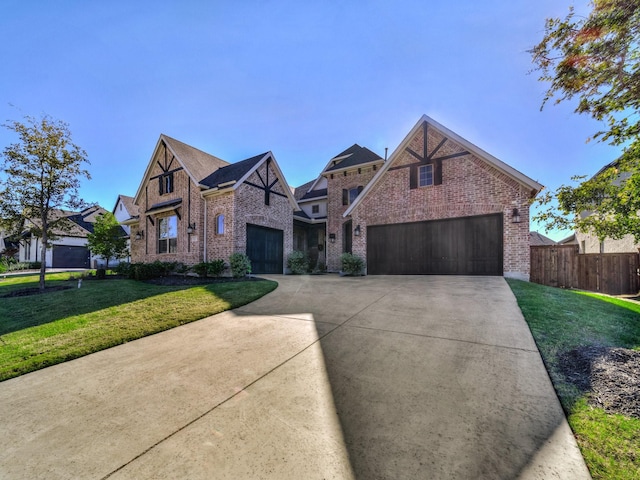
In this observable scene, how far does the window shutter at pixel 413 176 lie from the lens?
11.5 meters

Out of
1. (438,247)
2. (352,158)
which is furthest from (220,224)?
(438,247)

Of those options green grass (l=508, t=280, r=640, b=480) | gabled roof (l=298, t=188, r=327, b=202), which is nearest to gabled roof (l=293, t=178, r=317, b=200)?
gabled roof (l=298, t=188, r=327, b=202)

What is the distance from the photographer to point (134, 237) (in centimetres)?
1723

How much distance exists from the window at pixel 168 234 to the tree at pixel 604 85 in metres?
15.5

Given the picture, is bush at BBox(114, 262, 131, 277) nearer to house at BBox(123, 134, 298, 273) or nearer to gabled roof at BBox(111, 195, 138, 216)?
house at BBox(123, 134, 298, 273)

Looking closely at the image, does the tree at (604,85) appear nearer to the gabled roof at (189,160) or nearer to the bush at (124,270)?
the gabled roof at (189,160)

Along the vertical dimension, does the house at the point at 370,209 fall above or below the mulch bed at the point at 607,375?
above

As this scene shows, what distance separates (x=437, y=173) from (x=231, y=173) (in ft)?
32.4

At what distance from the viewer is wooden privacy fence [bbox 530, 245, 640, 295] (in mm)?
10289

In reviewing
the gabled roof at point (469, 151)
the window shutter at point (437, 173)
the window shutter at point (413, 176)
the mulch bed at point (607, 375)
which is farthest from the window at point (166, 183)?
the mulch bed at point (607, 375)

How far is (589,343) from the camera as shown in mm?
3514

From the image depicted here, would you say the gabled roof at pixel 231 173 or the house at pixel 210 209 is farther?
the gabled roof at pixel 231 173

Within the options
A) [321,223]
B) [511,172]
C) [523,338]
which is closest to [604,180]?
[523,338]

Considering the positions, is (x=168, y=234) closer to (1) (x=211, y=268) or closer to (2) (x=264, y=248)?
(1) (x=211, y=268)
